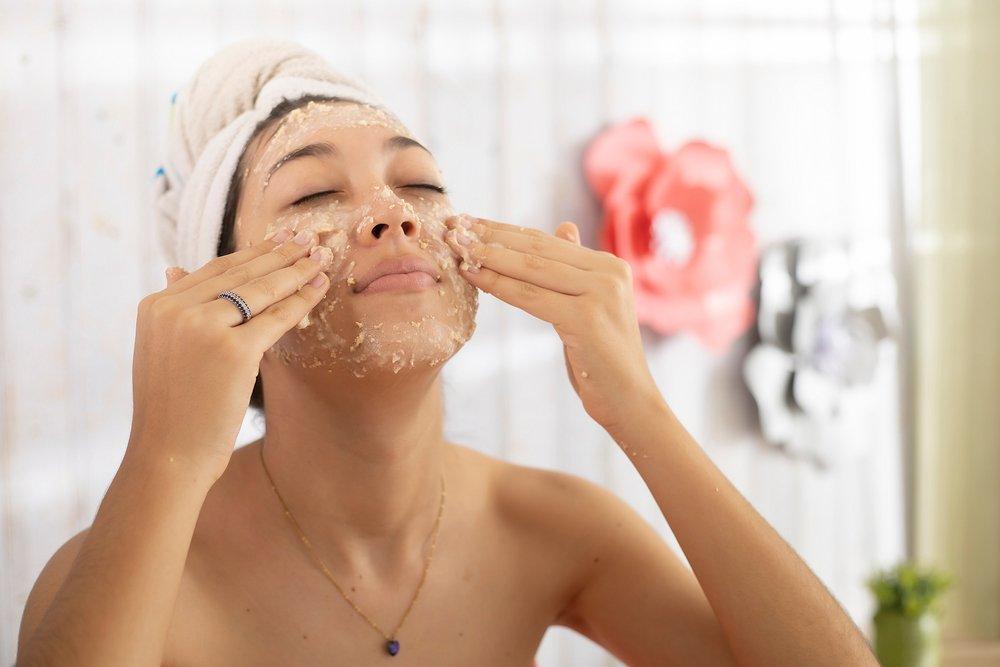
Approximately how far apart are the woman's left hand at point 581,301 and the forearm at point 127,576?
1.20 feet

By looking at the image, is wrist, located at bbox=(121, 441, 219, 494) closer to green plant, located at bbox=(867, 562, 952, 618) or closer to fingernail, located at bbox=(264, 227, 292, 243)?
fingernail, located at bbox=(264, 227, 292, 243)

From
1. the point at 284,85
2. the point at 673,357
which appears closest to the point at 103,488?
the point at 284,85

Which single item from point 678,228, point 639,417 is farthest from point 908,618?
point 639,417

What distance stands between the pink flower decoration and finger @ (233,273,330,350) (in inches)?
47.5

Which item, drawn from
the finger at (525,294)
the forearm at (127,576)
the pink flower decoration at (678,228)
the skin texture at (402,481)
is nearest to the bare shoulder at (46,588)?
the skin texture at (402,481)

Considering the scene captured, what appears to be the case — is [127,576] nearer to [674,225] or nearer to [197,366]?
[197,366]

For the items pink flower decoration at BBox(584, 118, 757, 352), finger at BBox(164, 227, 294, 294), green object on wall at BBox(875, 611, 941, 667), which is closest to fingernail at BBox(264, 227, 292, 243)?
finger at BBox(164, 227, 294, 294)

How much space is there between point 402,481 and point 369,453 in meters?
0.06

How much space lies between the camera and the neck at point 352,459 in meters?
0.97

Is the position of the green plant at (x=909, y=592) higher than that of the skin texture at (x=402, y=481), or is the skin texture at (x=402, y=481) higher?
the skin texture at (x=402, y=481)

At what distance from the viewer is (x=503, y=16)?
1.97m

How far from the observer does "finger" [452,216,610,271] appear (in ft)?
3.11

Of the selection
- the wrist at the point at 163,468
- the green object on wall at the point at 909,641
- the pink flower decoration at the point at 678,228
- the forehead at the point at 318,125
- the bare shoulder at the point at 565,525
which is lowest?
the green object on wall at the point at 909,641

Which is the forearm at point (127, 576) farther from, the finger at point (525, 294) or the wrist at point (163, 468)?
the finger at point (525, 294)
